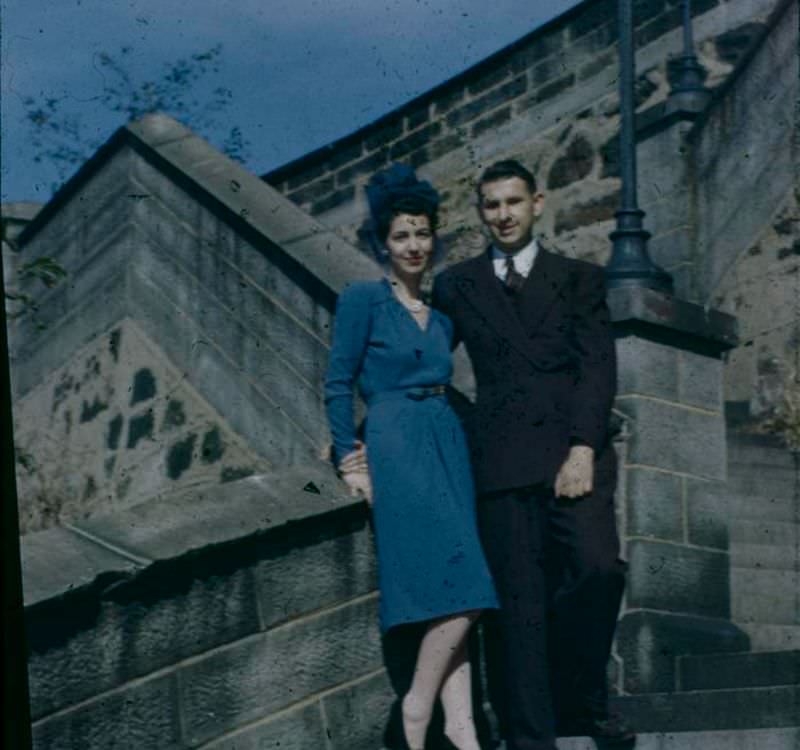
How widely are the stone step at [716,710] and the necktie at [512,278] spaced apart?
4.50ft

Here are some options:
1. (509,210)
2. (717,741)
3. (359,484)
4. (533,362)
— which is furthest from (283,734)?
(509,210)

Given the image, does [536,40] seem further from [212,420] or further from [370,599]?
[370,599]

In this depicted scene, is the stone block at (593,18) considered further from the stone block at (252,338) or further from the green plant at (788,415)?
the stone block at (252,338)

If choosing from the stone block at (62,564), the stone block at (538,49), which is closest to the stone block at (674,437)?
the stone block at (62,564)

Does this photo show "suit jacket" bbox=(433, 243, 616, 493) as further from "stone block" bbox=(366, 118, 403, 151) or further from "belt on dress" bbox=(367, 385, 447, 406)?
"stone block" bbox=(366, 118, 403, 151)

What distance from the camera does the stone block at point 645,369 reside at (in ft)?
19.8

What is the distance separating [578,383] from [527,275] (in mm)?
404

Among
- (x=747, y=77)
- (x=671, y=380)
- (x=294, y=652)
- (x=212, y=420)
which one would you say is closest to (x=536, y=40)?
(x=747, y=77)

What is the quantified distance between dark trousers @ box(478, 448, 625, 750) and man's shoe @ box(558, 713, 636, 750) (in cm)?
3

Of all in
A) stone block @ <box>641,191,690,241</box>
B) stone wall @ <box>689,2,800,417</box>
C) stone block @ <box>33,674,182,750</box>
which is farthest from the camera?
stone block @ <box>641,191,690,241</box>

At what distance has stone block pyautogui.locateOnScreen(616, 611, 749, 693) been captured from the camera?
19.0 feet

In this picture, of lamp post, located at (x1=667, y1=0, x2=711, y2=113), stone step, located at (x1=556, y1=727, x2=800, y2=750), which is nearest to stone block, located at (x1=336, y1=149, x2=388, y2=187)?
lamp post, located at (x1=667, y1=0, x2=711, y2=113)

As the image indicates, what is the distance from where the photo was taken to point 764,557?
21.0 ft

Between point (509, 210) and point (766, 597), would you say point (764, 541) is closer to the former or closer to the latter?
point (766, 597)
